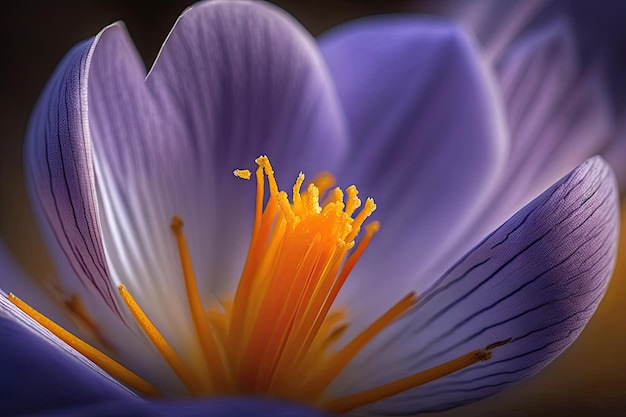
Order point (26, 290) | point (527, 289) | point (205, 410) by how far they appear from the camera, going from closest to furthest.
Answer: point (205, 410) < point (527, 289) < point (26, 290)

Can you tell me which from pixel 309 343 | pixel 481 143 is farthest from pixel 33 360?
pixel 481 143

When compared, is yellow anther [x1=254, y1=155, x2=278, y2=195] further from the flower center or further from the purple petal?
the purple petal

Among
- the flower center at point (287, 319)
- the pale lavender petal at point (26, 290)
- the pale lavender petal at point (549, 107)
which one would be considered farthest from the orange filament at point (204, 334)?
the pale lavender petal at point (549, 107)

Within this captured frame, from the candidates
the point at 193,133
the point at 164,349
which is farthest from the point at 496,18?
the point at 164,349

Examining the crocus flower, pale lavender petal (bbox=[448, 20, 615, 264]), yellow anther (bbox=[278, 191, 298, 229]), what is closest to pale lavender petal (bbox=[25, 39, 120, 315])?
the crocus flower

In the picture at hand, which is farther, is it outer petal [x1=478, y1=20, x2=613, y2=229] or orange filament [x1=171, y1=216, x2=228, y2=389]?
outer petal [x1=478, y1=20, x2=613, y2=229]

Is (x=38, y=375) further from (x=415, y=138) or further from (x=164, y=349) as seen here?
(x=415, y=138)
